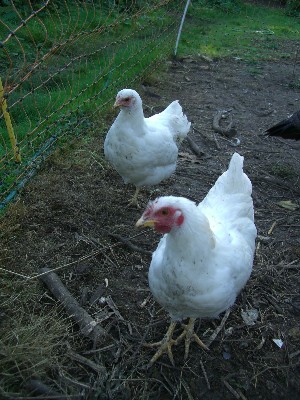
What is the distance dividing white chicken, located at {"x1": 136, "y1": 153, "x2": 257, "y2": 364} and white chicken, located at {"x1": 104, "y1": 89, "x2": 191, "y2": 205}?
1.03 metres

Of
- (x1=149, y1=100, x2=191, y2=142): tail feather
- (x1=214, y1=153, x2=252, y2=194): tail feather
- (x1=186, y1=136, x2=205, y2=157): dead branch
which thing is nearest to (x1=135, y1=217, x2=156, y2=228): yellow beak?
(x1=214, y1=153, x2=252, y2=194): tail feather

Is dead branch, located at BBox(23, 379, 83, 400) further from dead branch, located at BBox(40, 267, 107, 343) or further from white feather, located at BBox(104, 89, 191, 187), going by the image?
white feather, located at BBox(104, 89, 191, 187)

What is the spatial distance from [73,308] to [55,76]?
167 inches

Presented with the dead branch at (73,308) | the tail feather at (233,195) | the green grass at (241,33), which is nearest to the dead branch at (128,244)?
the dead branch at (73,308)

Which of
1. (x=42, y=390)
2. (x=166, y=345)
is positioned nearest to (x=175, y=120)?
(x=166, y=345)

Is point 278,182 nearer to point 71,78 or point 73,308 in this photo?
point 73,308

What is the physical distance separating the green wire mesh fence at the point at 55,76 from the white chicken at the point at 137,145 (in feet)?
2.38

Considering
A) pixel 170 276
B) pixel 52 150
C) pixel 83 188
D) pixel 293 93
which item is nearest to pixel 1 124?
pixel 52 150

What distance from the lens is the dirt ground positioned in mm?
2424

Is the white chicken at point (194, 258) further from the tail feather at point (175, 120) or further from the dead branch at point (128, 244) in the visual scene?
the tail feather at point (175, 120)

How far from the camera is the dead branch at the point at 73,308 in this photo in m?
2.55

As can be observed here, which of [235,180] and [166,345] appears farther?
[235,180]

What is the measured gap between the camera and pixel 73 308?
266 centimetres

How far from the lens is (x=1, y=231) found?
123 inches
